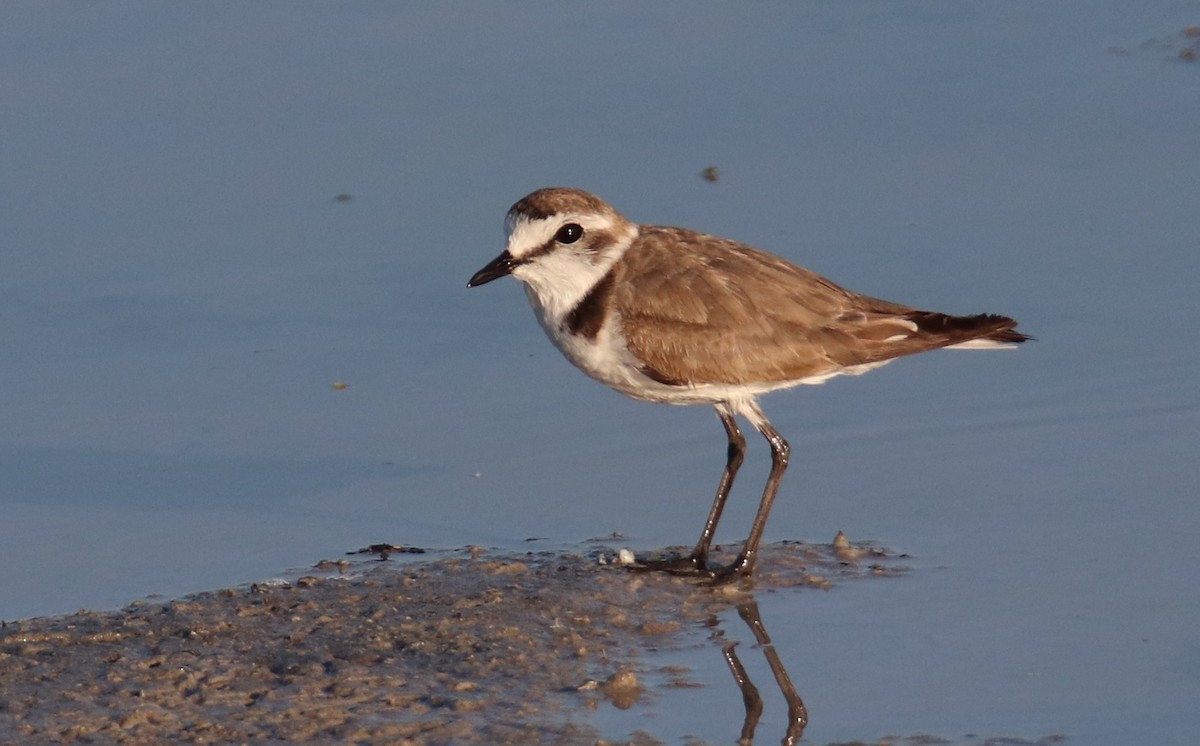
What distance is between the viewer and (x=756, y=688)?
22.4 feet

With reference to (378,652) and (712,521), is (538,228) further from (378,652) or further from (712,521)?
(378,652)

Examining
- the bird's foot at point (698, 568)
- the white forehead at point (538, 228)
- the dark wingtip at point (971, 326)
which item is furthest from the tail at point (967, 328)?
the white forehead at point (538, 228)

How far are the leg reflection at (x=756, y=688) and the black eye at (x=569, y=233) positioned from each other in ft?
5.54

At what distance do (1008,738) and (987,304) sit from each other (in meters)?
4.01

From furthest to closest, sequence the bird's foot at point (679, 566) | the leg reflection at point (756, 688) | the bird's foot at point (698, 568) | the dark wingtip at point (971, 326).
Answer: the dark wingtip at point (971, 326), the bird's foot at point (679, 566), the bird's foot at point (698, 568), the leg reflection at point (756, 688)

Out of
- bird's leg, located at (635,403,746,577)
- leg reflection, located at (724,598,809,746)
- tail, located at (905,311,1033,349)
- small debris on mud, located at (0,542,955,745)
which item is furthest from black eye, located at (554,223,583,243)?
leg reflection, located at (724,598,809,746)

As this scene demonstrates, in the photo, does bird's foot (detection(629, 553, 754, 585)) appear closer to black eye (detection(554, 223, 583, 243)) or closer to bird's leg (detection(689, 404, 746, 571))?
bird's leg (detection(689, 404, 746, 571))

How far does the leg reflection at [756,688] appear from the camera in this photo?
6.50 m

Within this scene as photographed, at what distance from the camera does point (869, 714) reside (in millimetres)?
6547

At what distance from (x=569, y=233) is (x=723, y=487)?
1.24m

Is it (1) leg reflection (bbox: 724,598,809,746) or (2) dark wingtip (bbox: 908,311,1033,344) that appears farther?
(2) dark wingtip (bbox: 908,311,1033,344)

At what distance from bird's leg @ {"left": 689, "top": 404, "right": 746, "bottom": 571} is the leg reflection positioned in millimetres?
509

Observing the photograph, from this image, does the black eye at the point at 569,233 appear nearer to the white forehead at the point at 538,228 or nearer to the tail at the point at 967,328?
the white forehead at the point at 538,228

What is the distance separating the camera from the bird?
8000 millimetres
